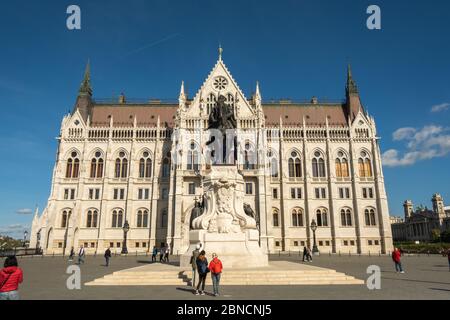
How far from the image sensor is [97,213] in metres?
50.3

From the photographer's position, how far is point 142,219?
165ft

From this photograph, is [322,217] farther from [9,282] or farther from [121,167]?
[9,282]

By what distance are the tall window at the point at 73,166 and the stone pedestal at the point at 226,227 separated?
135 ft

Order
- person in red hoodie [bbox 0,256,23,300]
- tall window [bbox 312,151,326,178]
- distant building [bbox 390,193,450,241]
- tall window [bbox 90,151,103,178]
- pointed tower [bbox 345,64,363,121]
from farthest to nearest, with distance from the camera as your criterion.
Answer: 1. distant building [bbox 390,193,450,241]
2. pointed tower [bbox 345,64,363,121]
3. tall window [bbox 312,151,326,178]
4. tall window [bbox 90,151,103,178]
5. person in red hoodie [bbox 0,256,23,300]

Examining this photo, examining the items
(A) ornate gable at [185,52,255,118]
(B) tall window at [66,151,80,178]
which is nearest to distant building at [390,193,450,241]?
(A) ornate gable at [185,52,255,118]

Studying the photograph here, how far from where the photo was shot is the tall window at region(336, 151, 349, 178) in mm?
53344

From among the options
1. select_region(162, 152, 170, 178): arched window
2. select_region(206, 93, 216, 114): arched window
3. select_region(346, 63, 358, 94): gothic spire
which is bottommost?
select_region(162, 152, 170, 178): arched window

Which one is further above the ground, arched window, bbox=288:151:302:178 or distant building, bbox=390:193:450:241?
arched window, bbox=288:151:302:178

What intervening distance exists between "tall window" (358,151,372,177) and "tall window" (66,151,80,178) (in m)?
47.7

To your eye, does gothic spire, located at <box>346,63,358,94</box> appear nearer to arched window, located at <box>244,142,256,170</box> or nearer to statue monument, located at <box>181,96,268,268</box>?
arched window, located at <box>244,142,256,170</box>
